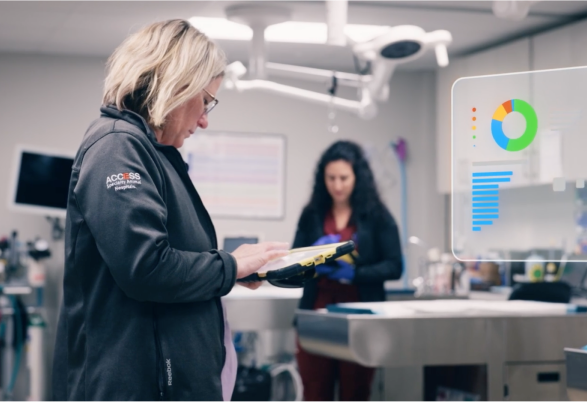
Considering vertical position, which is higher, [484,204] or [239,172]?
[239,172]

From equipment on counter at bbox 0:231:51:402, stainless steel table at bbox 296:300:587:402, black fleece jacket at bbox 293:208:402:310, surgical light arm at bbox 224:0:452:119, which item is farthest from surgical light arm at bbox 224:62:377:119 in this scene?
equipment on counter at bbox 0:231:51:402

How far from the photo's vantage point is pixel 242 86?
375cm

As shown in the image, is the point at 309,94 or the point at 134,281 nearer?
the point at 134,281

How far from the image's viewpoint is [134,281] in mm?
1202

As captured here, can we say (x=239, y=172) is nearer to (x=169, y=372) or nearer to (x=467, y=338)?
(x=467, y=338)

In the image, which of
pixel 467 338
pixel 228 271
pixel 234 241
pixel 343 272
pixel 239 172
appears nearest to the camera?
pixel 228 271

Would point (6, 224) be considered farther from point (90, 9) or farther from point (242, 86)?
point (242, 86)

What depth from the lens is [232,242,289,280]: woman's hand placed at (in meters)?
1.35

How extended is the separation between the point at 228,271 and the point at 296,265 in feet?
0.49

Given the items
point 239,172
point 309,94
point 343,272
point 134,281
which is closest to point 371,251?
point 343,272

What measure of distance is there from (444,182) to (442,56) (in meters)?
2.41

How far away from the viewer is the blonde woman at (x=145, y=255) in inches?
47.8

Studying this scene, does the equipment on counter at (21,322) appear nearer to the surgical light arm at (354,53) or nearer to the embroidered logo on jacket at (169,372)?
the surgical light arm at (354,53)

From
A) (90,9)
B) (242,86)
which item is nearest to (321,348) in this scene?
(242,86)
